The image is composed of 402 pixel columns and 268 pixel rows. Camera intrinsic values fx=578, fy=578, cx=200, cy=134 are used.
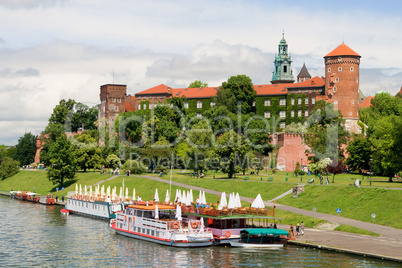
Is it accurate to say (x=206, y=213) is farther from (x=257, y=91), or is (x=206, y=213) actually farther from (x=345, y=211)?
(x=257, y=91)

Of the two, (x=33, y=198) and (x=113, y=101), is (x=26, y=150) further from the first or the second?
(x=33, y=198)

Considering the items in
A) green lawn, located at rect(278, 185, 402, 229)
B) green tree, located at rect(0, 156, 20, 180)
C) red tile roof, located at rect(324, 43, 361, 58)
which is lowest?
green lawn, located at rect(278, 185, 402, 229)

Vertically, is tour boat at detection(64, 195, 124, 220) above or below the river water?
above

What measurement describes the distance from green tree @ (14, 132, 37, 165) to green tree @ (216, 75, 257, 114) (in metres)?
66.4

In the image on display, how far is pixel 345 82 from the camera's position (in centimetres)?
15050

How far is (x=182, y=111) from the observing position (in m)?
168

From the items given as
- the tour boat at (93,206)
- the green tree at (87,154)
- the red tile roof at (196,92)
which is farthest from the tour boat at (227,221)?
the red tile roof at (196,92)

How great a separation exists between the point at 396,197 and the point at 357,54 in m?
88.0

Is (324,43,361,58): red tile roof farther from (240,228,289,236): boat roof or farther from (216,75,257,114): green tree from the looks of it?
(240,228,289,236): boat roof

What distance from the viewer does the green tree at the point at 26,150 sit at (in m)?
187

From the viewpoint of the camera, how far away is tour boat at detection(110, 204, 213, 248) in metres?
59.5

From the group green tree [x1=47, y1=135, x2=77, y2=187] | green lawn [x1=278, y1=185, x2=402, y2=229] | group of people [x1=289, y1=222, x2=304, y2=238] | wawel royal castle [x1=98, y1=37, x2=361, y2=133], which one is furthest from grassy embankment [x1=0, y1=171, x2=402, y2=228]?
wawel royal castle [x1=98, y1=37, x2=361, y2=133]

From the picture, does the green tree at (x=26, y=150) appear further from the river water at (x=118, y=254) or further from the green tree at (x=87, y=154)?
the river water at (x=118, y=254)

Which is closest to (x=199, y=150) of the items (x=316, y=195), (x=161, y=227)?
(x=316, y=195)
